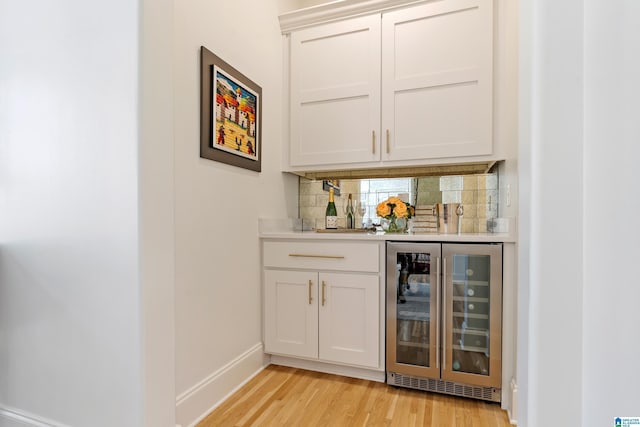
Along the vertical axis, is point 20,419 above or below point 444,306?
below

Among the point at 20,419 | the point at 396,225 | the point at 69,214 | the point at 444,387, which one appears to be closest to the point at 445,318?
the point at 444,387

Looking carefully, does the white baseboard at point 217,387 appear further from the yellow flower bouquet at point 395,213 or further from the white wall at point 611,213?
the white wall at point 611,213

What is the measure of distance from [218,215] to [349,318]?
1023mm

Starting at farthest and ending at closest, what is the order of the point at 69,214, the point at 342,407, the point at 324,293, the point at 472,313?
the point at 324,293, the point at 472,313, the point at 342,407, the point at 69,214

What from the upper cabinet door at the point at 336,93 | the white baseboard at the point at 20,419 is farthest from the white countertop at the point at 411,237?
the white baseboard at the point at 20,419

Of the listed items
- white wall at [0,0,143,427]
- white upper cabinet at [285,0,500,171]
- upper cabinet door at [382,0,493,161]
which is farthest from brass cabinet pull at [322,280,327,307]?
white wall at [0,0,143,427]

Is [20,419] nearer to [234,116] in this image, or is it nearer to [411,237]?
[234,116]

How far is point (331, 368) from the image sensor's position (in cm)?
213

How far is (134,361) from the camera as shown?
1.17m

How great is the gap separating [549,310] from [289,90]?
224 centimetres

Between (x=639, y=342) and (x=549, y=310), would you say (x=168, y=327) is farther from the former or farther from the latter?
(x=639, y=342)

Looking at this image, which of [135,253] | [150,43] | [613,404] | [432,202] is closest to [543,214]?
[613,404]

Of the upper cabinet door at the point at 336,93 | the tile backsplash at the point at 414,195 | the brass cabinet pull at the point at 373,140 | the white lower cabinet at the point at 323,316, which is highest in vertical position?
the upper cabinet door at the point at 336,93

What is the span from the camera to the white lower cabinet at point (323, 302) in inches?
78.7
